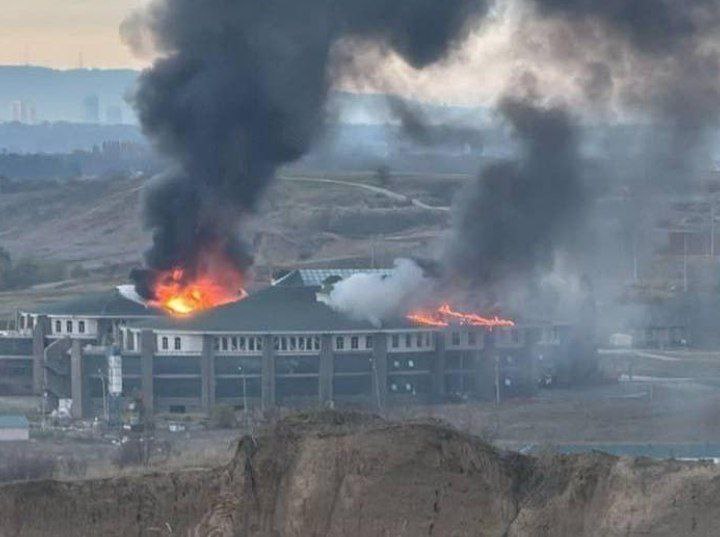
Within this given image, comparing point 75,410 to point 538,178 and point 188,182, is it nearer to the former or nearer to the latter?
point 188,182

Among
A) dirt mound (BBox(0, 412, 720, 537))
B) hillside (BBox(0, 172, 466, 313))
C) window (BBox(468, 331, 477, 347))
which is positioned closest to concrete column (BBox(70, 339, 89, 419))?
window (BBox(468, 331, 477, 347))

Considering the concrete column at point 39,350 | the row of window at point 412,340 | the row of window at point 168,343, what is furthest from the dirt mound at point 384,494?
the concrete column at point 39,350

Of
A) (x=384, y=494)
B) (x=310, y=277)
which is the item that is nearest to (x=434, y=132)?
(x=310, y=277)

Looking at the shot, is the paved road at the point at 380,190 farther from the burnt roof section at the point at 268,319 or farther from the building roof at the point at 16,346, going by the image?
the burnt roof section at the point at 268,319

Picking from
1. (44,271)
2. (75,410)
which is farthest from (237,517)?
(44,271)

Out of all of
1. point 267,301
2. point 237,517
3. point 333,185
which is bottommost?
point 237,517

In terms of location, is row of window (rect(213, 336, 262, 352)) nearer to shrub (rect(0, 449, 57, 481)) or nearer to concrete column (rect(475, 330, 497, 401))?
concrete column (rect(475, 330, 497, 401))
